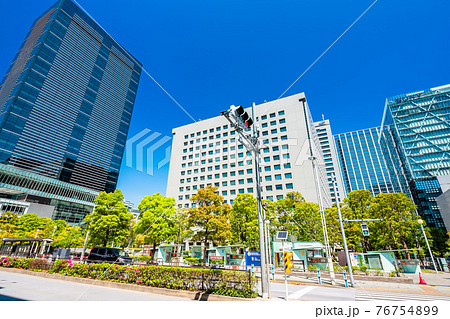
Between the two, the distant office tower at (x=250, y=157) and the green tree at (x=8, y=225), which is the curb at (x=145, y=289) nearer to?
the green tree at (x=8, y=225)

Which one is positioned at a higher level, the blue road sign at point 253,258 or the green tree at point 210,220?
the green tree at point 210,220

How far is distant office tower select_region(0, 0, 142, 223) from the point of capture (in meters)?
61.2

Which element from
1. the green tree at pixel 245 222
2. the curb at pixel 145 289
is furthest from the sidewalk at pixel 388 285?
the curb at pixel 145 289

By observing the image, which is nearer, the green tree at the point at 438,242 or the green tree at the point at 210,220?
the green tree at the point at 210,220

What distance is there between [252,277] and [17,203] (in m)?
76.1

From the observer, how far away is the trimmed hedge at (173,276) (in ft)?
26.4

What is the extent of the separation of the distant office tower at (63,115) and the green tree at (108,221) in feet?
161

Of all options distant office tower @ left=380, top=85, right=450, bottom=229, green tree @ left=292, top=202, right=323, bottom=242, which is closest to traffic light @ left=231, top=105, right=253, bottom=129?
green tree @ left=292, top=202, right=323, bottom=242

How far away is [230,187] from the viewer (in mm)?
53844

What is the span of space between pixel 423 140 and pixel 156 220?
342ft

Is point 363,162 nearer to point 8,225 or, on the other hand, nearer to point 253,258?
point 253,258

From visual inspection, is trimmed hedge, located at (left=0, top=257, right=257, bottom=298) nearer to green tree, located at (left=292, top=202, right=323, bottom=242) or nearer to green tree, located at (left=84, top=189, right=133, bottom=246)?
green tree, located at (left=84, top=189, right=133, bottom=246)

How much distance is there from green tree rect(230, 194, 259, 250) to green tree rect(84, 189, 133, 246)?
15785 mm
